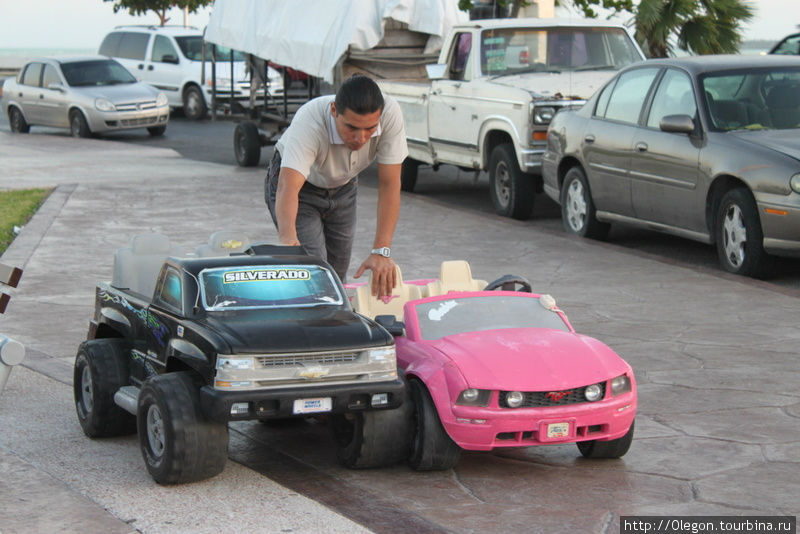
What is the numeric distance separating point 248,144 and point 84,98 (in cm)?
655

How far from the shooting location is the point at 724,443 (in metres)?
6.23

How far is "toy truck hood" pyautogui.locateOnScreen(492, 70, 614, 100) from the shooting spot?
13.7 m

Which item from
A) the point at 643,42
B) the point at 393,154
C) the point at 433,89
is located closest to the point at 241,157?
the point at 433,89

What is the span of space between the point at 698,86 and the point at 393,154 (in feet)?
16.7

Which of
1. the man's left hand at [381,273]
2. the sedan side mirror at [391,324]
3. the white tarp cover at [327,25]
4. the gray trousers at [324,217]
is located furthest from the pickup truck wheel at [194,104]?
the sedan side mirror at [391,324]

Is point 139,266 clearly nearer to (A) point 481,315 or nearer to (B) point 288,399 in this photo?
(B) point 288,399

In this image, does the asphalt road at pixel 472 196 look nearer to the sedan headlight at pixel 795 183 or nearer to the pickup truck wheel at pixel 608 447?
the sedan headlight at pixel 795 183

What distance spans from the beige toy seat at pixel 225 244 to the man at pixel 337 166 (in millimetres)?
218

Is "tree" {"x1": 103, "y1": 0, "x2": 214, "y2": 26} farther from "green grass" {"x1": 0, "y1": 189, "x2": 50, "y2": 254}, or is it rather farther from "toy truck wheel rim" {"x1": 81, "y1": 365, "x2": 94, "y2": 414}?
"toy truck wheel rim" {"x1": 81, "y1": 365, "x2": 94, "y2": 414}

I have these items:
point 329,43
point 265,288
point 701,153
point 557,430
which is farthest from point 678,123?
point 329,43

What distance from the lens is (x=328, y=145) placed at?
6.57 m

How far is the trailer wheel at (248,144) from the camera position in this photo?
62.3 ft

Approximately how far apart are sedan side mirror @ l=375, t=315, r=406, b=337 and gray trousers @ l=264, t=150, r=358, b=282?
3.01 ft

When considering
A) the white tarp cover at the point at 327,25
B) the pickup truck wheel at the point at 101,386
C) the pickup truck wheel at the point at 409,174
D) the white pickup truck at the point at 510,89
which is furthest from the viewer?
the white tarp cover at the point at 327,25
